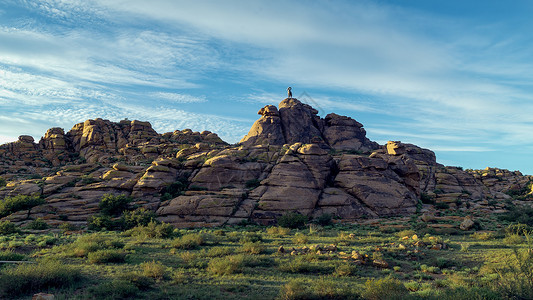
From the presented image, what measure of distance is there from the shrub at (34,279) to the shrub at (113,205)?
23.8m

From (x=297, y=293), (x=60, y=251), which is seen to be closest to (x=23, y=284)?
(x=60, y=251)

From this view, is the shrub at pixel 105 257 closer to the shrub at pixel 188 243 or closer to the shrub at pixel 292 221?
the shrub at pixel 188 243

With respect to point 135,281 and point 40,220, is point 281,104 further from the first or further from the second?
point 135,281

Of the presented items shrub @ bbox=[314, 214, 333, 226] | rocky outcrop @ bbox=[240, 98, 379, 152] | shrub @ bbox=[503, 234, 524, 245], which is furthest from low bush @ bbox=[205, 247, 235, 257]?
rocky outcrop @ bbox=[240, 98, 379, 152]

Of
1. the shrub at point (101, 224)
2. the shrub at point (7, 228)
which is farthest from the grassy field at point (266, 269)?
the shrub at point (101, 224)

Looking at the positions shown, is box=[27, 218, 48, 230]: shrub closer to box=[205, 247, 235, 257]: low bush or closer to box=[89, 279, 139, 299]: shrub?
box=[205, 247, 235, 257]: low bush

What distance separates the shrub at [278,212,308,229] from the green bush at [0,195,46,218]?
29.4 m

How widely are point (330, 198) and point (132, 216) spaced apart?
84.5ft

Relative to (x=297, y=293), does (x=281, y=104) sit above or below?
above

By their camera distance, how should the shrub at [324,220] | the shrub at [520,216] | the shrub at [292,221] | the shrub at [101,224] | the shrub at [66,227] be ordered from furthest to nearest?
the shrub at [324,220]
the shrub at [292,221]
the shrub at [520,216]
the shrub at [101,224]
the shrub at [66,227]

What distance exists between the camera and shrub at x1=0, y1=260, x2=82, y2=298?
37.3 ft

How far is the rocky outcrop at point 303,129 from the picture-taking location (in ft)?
261

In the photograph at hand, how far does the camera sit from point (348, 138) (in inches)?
3494

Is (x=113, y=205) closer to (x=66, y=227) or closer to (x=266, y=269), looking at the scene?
(x=66, y=227)
